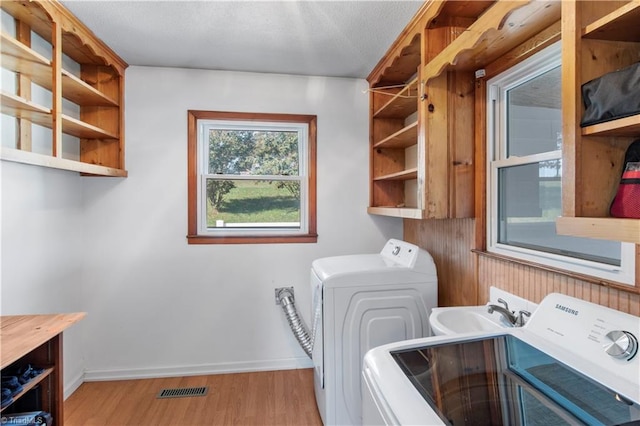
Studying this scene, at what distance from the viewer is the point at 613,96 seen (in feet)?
2.83

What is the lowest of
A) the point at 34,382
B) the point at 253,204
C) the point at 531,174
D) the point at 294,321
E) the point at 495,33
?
the point at 294,321

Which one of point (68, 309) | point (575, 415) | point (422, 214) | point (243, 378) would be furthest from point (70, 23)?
point (575, 415)

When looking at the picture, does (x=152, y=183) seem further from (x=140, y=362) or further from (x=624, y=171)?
(x=624, y=171)

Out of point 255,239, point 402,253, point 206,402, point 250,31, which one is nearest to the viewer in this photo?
point 250,31

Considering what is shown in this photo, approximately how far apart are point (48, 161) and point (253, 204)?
1.36 m

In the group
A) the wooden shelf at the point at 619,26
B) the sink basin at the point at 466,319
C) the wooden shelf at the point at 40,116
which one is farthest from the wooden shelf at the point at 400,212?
the wooden shelf at the point at 40,116

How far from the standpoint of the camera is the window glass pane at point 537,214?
1.29 meters

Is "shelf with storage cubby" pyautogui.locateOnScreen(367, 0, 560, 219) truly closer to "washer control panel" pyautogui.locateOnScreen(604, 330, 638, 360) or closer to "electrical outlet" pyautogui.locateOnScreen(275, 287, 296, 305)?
"washer control panel" pyautogui.locateOnScreen(604, 330, 638, 360)

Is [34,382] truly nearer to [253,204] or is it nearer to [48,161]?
[48,161]

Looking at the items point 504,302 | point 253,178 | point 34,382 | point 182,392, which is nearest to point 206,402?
point 182,392

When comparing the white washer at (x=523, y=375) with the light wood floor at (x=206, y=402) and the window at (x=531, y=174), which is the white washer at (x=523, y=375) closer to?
the window at (x=531, y=174)

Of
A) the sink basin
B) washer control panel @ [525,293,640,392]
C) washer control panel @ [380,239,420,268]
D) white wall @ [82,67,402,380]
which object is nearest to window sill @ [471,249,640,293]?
washer control panel @ [525,293,640,392]

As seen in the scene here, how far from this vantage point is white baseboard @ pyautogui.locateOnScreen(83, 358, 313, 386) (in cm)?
251

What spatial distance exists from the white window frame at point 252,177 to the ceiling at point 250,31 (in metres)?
0.42
